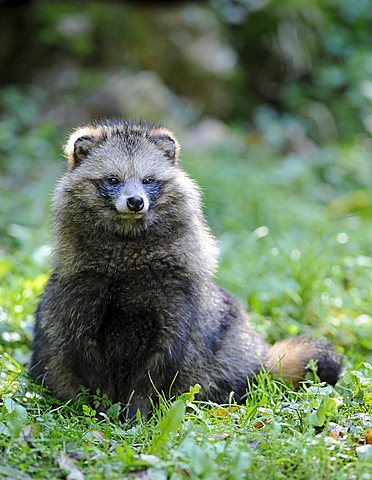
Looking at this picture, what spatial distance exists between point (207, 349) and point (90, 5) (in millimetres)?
7566

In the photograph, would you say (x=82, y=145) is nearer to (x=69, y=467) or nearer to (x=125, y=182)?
(x=125, y=182)

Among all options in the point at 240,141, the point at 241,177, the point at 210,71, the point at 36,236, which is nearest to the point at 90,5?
the point at 210,71

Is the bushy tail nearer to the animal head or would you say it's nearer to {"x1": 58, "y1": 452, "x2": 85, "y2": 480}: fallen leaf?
the animal head

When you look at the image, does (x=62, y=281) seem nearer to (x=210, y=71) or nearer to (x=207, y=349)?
(x=207, y=349)

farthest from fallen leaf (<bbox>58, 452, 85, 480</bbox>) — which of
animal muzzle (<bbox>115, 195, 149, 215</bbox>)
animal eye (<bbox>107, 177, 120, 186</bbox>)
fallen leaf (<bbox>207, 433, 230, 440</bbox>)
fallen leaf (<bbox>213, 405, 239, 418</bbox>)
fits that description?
animal eye (<bbox>107, 177, 120, 186</bbox>)

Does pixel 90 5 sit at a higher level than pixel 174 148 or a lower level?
higher

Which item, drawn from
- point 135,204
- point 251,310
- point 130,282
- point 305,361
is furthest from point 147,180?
point 251,310

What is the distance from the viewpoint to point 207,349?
457 cm

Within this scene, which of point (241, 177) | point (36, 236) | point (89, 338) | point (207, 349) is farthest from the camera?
point (241, 177)

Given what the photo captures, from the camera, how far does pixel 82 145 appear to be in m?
4.54

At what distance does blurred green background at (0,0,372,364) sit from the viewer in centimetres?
637

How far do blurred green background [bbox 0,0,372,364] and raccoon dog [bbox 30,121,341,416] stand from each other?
1.34 meters

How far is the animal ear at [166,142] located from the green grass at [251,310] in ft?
4.60

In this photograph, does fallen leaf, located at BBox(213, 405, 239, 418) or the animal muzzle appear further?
the animal muzzle
